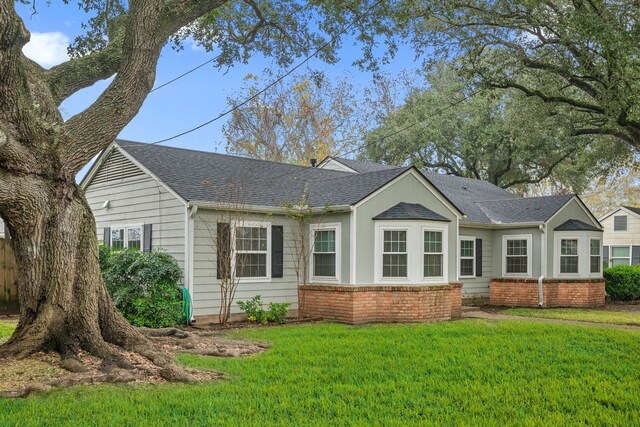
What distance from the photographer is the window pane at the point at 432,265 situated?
15.5 meters

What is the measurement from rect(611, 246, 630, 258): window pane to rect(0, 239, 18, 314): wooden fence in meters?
28.0

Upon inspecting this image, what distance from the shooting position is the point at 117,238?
1664cm

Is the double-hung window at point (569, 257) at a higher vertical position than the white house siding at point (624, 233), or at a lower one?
lower

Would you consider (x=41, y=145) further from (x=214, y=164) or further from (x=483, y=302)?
(x=483, y=302)

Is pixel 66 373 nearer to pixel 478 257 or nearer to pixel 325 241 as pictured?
pixel 325 241

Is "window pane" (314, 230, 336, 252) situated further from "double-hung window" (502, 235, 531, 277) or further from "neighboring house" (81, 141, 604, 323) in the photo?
"double-hung window" (502, 235, 531, 277)

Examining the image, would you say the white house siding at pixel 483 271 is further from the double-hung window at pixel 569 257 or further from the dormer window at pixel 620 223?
the dormer window at pixel 620 223

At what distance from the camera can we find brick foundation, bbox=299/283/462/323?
583 inches

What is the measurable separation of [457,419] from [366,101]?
3150cm

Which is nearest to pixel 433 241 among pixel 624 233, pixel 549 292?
pixel 549 292

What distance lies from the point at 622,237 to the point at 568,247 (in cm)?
1323

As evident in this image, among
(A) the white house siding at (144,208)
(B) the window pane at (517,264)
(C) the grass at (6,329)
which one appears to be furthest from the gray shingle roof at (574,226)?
(C) the grass at (6,329)

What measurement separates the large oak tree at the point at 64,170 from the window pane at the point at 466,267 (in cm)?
1265

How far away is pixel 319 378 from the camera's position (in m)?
8.14
